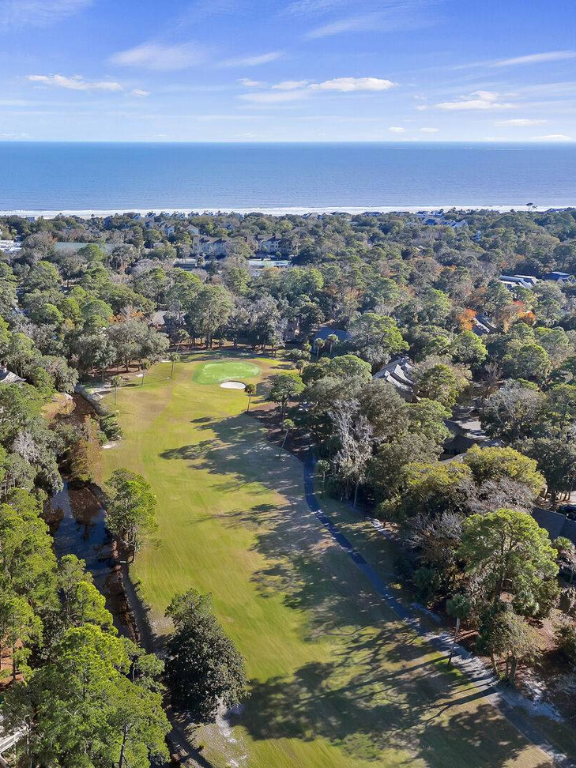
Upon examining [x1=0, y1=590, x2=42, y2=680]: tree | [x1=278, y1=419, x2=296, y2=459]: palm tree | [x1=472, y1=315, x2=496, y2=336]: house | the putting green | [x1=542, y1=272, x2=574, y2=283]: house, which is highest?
[x1=542, y1=272, x2=574, y2=283]: house

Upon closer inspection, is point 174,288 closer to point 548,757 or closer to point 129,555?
point 129,555

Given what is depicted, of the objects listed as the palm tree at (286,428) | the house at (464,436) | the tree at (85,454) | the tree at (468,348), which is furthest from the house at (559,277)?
the tree at (85,454)

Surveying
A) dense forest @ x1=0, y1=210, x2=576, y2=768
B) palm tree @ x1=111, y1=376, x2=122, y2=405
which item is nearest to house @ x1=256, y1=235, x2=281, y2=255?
dense forest @ x1=0, y1=210, x2=576, y2=768

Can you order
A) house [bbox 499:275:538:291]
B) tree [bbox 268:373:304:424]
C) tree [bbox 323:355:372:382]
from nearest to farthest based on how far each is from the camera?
Answer: 1. tree [bbox 268:373:304:424]
2. tree [bbox 323:355:372:382]
3. house [bbox 499:275:538:291]

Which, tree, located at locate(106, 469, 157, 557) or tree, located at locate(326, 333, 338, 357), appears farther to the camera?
tree, located at locate(326, 333, 338, 357)

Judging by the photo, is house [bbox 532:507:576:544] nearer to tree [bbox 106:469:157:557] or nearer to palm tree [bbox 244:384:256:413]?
tree [bbox 106:469:157:557]

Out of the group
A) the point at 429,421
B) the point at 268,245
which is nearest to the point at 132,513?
the point at 429,421

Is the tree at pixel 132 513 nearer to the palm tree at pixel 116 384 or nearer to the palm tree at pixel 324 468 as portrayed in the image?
the palm tree at pixel 324 468
